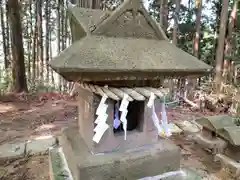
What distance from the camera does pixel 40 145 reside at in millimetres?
4125

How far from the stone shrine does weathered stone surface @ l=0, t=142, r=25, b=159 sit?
166 centimetres

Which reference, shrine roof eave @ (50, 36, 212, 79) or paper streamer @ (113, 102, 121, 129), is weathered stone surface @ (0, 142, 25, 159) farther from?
shrine roof eave @ (50, 36, 212, 79)

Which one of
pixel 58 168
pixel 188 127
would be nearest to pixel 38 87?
pixel 188 127

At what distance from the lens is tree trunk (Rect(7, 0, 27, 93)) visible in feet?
24.7

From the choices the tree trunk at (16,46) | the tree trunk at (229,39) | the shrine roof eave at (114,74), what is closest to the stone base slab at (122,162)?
the shrine roof eave at (114,74)

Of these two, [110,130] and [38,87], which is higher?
[110,130]

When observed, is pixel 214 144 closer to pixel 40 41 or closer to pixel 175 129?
pixel 175 129

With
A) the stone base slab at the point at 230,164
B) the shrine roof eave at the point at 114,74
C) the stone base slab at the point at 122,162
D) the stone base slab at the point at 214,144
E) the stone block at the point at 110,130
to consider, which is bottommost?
the stone base slab at the point at 230,164

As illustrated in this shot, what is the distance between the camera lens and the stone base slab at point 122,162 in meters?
2.16

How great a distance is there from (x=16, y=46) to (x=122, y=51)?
7.05 metres

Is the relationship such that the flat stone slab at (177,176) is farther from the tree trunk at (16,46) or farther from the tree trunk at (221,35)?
the tree trunk at (16,46)

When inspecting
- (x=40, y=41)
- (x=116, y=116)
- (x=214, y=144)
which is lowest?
(x=214, y=144)

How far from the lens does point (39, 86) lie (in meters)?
10.1

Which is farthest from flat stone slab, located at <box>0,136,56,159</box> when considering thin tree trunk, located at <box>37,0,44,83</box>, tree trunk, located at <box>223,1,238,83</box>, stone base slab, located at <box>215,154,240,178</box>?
tree trunk, located at <box>223,1,238,83</box>
